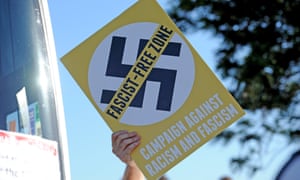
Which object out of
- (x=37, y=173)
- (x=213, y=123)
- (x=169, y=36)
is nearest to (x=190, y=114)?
(x=213, y=123)

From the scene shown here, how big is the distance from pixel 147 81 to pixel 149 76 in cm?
2

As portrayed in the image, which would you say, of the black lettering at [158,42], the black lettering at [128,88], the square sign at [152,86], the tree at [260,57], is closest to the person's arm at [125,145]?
the square sign at [152,86]

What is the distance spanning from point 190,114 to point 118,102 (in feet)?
0.77

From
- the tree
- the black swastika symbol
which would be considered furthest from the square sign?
the tree

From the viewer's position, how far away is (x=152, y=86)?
2.66 metres

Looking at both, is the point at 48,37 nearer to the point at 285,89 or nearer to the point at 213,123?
the point at 213,123

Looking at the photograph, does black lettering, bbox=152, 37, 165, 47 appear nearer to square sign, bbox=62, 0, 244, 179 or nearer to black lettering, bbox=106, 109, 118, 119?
square sign, bbox=62, 0, 244, 179

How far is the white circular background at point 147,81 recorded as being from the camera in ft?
8.59

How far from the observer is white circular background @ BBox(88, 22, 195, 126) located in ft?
8.59

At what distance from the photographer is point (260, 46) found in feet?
30.0

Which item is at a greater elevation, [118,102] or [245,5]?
[245,5]

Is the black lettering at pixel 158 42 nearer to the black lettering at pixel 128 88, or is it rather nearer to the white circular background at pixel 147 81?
the white circular background at pixel 147 81

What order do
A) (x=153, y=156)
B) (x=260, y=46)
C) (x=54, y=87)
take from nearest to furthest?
(x=153, y=156)
(x=54, y=87)
(x=260, y=46)

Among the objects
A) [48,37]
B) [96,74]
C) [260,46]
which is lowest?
[96,74]
